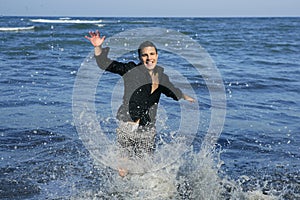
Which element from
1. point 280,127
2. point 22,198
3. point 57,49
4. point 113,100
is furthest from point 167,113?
point 57,49

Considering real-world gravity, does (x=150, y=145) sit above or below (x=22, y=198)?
above

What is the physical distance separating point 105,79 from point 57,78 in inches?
49.2

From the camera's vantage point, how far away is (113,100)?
8.41 metres

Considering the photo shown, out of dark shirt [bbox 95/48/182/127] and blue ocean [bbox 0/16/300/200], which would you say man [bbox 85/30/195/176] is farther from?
blue ocean [bbox 0/16/300/200]

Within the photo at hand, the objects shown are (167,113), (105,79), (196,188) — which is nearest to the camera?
(196,188)

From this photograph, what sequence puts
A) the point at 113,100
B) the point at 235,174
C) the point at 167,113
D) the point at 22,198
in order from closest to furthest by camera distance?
the point at 22,198, the point at 235,174, the point at 167,113, the point at 113,100

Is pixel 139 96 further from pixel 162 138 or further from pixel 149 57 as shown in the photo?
pixel 162 138

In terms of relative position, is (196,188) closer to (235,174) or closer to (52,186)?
(235,174)

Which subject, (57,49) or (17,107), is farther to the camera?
(57,49)

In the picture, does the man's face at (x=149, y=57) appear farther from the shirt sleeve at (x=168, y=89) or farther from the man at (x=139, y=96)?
the shirt sleeve at (x=168, y=89)

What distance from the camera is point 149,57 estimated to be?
4551mm

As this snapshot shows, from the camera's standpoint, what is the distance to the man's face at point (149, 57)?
4539 millimetres

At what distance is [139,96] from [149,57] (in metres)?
0.42

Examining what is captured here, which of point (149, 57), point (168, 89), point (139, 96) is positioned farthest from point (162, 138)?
point (149, 57)
